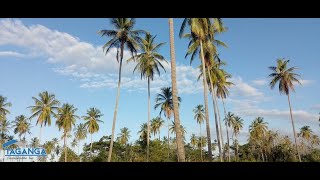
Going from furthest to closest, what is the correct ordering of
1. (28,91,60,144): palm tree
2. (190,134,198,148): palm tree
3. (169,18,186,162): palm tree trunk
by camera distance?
(190,134,198,148): palm tree
(28,91,60,144): palm tree
(169,18,186,162): palm tree trunk

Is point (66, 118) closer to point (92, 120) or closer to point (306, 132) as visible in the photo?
point (92, 120)

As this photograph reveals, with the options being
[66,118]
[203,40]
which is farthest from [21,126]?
[203,40]

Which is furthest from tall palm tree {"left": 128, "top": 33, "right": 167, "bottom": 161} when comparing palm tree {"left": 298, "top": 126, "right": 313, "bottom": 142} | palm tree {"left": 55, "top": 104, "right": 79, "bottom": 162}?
palm tree {"left": 298, "top": 126, "right": 313, "bottom": 142}

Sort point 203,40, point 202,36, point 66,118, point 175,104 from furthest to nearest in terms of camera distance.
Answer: point 66,118
point 203,40
point 202,36
point 175,104

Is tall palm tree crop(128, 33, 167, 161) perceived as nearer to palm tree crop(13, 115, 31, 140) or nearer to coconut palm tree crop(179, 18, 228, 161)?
coconut palm tree crop(179, 18, 228, 161)

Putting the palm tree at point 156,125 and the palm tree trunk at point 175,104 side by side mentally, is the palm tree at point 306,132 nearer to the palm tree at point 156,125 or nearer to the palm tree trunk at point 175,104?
the palm tree at point 156,125

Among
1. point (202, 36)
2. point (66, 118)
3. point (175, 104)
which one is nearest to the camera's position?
point (175, 104)

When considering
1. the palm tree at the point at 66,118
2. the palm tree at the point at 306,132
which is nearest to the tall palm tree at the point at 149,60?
the palm tree at the point at 66,118

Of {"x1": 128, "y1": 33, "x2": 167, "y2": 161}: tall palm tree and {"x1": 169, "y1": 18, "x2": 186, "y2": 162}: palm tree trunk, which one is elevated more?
{"x1": 128, "y1": 33, "x2": 167, "y2": 161}: tall palm tree

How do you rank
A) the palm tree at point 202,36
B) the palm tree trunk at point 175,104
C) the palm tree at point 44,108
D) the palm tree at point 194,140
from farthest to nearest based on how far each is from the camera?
the palm tree at point 194,140
the palm tree at point 44,108
the palm tree at point 202,36
the palm tree trunk at point 175,104

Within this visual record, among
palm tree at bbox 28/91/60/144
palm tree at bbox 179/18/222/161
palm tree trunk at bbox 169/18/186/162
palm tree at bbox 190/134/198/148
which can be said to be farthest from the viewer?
palm tree at bbox 190/134/198/148

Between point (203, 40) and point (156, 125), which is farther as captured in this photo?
point (156, 125)
